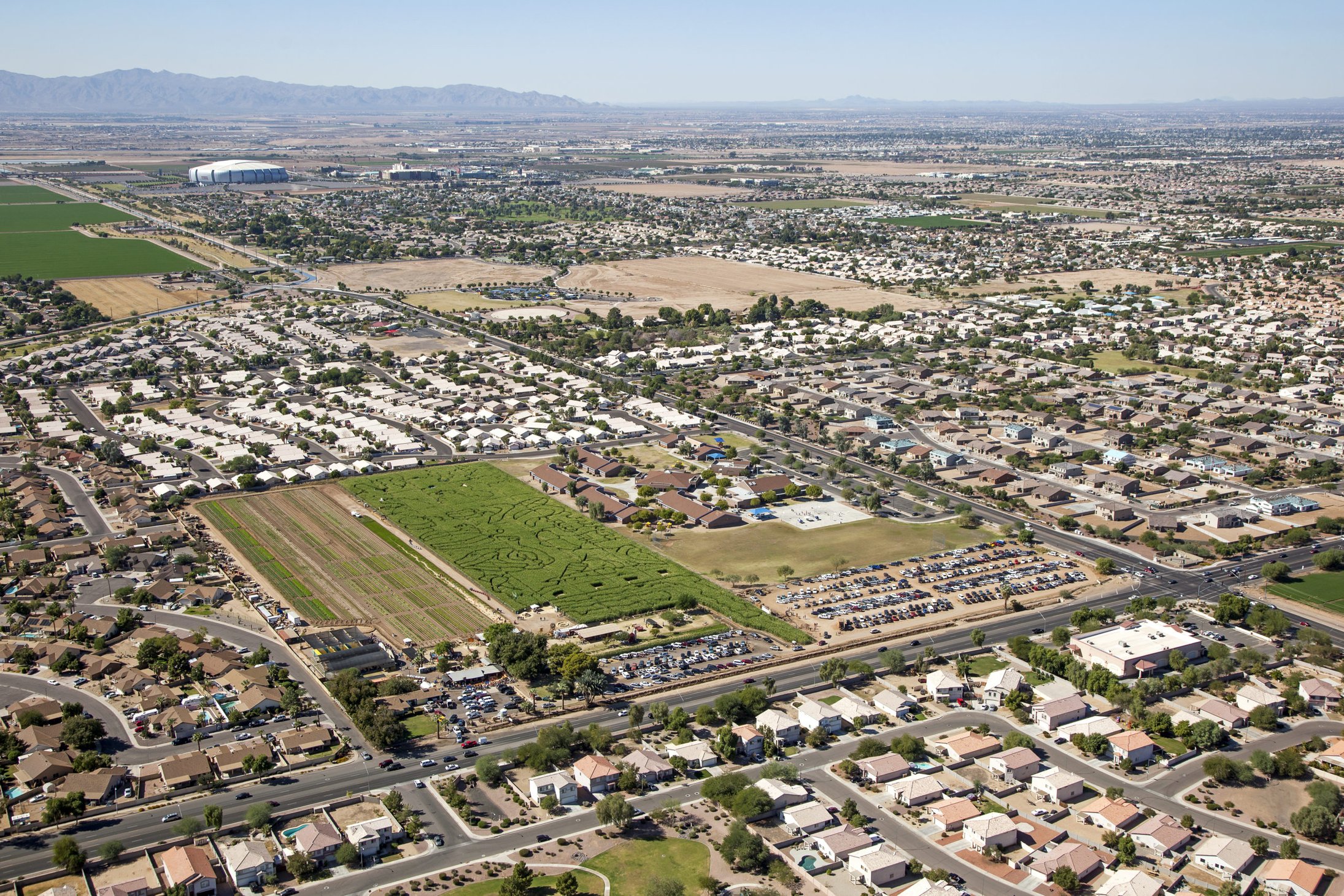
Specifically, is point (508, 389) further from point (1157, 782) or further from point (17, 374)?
point (1157, 782)

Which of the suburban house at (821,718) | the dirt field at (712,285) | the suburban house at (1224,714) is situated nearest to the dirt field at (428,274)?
the dirt field at (712,285)

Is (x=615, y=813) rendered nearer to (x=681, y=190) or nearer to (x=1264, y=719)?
(x=1264, y=719)

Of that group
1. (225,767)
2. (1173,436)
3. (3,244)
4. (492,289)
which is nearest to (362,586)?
(225,767)

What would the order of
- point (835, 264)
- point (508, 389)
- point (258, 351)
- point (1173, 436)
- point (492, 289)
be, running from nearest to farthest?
point (1173, 436), point (508, 389), point (258, 351), point (492, 289), point (835, 264)

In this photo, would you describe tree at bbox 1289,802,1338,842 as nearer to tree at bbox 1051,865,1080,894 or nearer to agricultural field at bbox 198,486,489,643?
tree at bbox 1051,865,1080,894

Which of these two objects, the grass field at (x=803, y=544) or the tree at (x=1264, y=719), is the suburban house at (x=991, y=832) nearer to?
the tree at (x=1264, y=719)

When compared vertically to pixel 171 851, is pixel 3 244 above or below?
above

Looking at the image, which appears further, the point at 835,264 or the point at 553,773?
the point at 835,264
